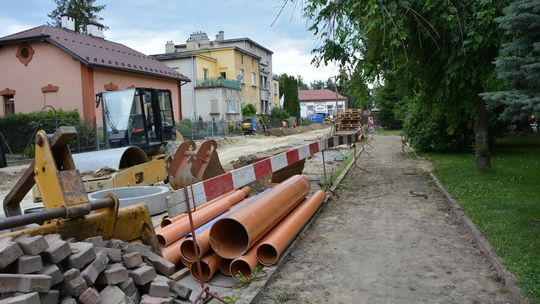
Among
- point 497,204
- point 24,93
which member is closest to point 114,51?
point 24,93

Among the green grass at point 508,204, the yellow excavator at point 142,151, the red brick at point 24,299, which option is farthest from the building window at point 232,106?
the red brick at point 24,299

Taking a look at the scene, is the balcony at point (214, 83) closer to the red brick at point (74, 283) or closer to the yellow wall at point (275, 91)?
the yellow wall at point (275, 91)

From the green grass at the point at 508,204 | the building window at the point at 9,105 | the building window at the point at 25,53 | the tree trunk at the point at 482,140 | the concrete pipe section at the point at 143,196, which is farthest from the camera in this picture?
the building window at the point at 9,105

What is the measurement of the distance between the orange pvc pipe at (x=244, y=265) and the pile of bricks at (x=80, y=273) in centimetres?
128

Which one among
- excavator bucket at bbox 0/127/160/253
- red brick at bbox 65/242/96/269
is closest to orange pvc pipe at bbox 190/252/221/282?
excavator bucket at bbox 0/127/160/253

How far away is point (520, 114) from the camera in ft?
16.3

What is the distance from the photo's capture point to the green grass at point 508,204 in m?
5.21

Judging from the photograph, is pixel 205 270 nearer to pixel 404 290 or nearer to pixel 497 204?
pixel 404 290

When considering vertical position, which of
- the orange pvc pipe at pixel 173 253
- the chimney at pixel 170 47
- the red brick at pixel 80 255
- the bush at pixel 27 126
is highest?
the chimney at pixel 170 47

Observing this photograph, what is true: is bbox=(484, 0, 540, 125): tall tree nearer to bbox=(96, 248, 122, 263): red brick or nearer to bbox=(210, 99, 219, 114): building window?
bbox=(96, 248, 122, 263): red brick

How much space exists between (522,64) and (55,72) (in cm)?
2732

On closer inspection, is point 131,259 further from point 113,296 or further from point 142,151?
point 142,151

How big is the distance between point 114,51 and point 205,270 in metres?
29.9

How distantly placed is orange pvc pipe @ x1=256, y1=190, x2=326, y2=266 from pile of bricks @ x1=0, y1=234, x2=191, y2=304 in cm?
174
